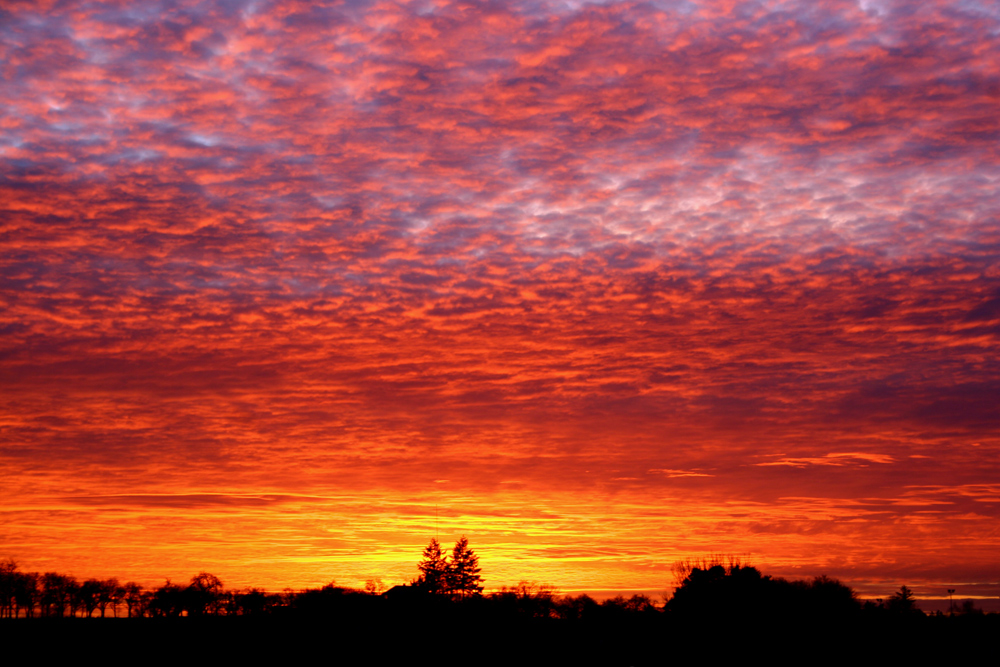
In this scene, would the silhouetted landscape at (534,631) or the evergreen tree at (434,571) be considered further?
the evergreen tree at (434,571)

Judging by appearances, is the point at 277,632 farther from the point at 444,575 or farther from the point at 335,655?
the point at 444,575

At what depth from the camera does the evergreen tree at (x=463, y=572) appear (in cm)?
16662

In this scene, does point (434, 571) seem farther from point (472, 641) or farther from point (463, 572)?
point (472, 641)

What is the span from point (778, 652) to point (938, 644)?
22.9m

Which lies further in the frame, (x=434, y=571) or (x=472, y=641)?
(x=434, y=571)

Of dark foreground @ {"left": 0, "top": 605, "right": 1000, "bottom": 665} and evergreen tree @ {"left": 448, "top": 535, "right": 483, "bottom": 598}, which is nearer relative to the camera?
dark foreground @ {"left": 0, "top": 605, "right": 1000, "bottom": 665}

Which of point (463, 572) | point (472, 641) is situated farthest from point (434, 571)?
point (472, 641)

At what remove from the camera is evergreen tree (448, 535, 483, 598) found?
547 ft

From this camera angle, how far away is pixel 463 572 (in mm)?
169750

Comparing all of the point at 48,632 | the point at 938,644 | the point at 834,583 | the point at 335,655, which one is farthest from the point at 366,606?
the point at 834,583

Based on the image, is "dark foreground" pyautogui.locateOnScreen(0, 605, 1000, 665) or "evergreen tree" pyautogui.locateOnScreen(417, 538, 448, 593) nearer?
"dark foreground" pyautogui.locateOnScreen(0, 605, 1000, 665)

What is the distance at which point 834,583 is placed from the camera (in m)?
199

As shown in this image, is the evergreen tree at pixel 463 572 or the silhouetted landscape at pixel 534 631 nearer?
the silhouetted landscape at pixel 534 631

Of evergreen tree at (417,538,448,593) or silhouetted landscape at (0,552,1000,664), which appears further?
evergreen tree at (417,538,448,593)
